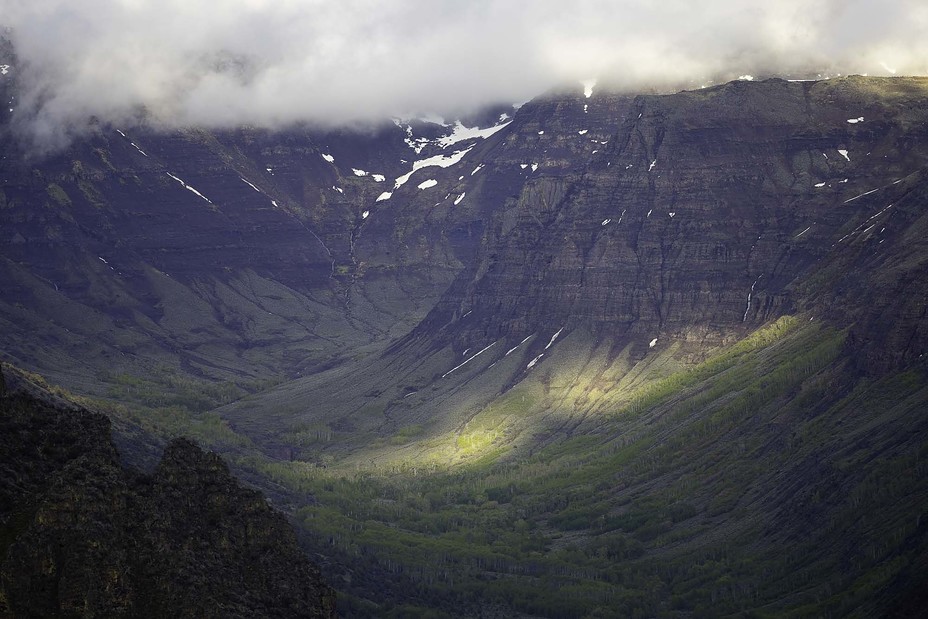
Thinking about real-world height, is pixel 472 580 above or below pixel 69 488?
above

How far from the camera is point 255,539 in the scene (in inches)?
4254

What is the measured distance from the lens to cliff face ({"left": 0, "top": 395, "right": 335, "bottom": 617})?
89188mm

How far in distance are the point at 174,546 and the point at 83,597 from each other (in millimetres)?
11100

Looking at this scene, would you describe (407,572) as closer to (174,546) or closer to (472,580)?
(472,580)

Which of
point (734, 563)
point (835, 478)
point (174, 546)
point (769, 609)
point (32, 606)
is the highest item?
point (835, 478)

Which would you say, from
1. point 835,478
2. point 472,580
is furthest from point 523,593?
point 835,478

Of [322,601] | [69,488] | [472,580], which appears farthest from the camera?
[472,580]

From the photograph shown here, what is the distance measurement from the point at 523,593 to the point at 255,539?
285ft

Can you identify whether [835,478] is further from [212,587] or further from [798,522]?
[212,587]

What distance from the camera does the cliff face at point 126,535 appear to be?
89.2 metres

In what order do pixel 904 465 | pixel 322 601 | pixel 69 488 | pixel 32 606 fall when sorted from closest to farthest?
pixel 32 606, pixel 69 488, pixel 322 601, pixel 904 465

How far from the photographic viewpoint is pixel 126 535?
96000 millimetres

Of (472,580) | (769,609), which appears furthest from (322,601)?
(472,580)

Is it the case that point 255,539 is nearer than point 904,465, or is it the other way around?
point 255,539
